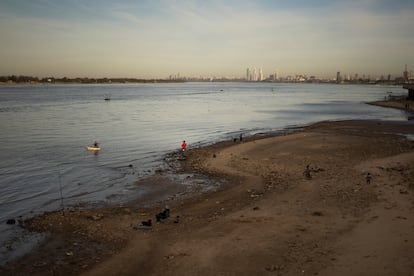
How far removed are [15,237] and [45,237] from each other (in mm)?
1164

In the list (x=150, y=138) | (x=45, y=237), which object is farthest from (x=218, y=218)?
(x=150, y=138)

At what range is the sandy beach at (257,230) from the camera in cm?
1202

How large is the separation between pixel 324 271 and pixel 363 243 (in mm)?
2642

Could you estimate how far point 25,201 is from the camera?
19609 mm

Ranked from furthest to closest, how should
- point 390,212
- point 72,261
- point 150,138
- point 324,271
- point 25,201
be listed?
point 150,138, point 25,201, point 390,212, point 72,261, point 324,271

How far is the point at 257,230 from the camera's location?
48.2 ft

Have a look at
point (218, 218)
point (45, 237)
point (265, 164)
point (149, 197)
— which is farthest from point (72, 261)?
point (265, 164)

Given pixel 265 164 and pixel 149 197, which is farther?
pixel 265 164

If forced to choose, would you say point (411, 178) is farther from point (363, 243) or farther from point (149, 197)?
point (149, 197)

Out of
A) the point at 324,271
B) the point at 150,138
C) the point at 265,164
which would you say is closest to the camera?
the point at 324,271

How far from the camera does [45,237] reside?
14.9 metres

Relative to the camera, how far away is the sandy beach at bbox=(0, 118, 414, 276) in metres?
12.0

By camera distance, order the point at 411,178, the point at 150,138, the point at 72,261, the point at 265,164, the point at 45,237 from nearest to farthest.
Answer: the point at 72,261, the point at 45,237, the point at 411,178, the point at 265,164, the point at 150,138

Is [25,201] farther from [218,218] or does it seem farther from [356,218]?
[356,218]
